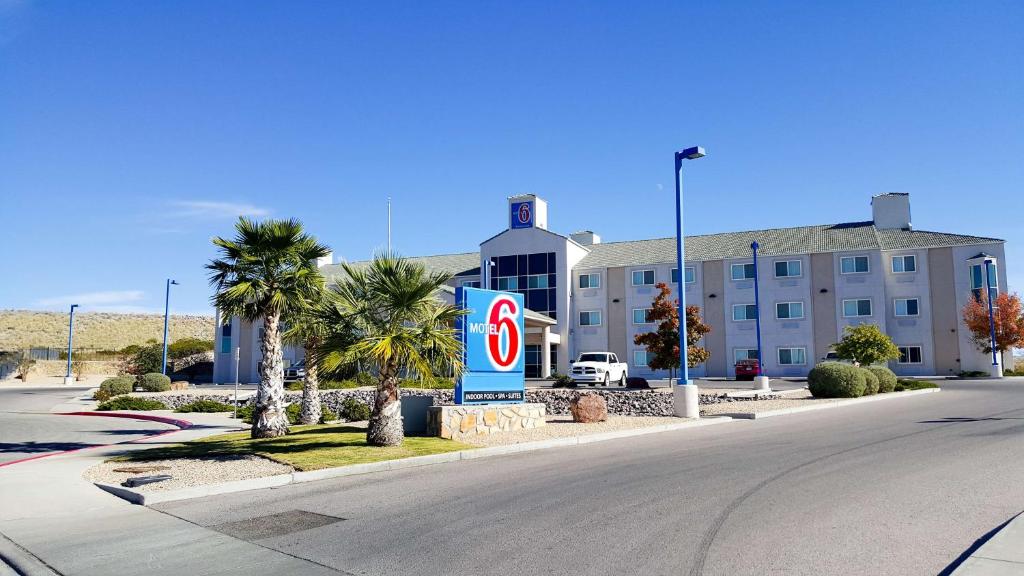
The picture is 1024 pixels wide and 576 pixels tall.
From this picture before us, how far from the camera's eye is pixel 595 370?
39.7 meters

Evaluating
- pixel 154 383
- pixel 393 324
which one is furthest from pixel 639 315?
pixel 393 324

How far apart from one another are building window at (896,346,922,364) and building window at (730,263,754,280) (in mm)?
11076

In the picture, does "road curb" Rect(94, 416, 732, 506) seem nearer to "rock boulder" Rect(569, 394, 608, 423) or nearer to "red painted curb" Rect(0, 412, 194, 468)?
"rock boulder" Rect(569, 394, 608, 423)

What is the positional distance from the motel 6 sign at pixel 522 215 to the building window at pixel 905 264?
26698 millimetres

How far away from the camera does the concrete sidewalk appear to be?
21.2ft

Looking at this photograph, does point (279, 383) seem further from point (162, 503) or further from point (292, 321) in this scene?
point (162, 503)

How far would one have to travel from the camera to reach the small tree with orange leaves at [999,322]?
45250 mm

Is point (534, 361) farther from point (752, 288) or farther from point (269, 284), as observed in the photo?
point (269, 284)

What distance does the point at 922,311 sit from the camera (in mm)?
48531

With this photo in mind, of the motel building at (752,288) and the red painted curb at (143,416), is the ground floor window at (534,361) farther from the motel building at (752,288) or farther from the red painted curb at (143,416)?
the red painted curb at (143,416)

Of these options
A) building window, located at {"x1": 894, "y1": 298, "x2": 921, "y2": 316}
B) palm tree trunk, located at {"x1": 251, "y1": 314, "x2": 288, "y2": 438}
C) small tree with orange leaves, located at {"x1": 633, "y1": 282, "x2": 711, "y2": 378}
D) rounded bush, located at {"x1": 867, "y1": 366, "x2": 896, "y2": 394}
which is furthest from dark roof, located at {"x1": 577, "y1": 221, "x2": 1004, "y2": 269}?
palm tree trunk, located at {"x1": 251, "y1": 314, "x2": 288, "y2": 438}

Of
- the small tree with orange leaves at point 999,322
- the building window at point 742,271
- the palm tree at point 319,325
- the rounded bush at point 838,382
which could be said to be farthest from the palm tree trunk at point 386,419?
the small tree with orange leaves at point 999,322

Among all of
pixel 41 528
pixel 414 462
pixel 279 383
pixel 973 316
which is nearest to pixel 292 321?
pixel 279 383

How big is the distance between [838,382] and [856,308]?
83.2 ft
